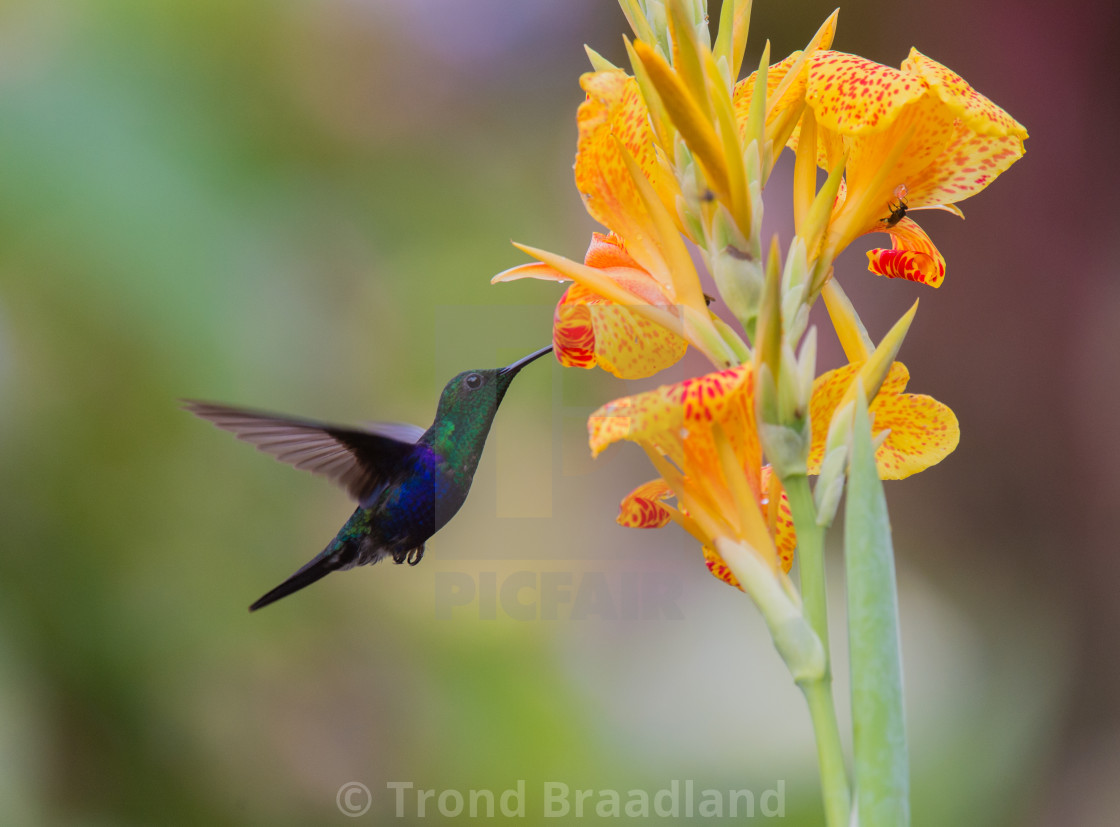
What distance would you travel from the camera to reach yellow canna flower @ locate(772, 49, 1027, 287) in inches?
17.1

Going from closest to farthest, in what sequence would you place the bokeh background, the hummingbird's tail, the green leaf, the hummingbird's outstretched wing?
1. the green leaf
2. the hummingbird's outstretched wing
3. the hummingbird's tail
4. the bokeh background

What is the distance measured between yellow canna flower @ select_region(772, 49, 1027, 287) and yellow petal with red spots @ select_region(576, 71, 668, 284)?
93mm

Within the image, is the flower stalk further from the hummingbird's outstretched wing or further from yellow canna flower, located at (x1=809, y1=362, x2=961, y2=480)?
the hummingbird's outstretched wing

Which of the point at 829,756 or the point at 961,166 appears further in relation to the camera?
the point at 961,166

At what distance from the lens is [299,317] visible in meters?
1.58

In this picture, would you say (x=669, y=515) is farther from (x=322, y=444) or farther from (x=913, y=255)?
(x=322, y=444)

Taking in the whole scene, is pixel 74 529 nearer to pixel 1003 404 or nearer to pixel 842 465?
pixel 842 465

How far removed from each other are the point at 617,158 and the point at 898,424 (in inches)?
9.3

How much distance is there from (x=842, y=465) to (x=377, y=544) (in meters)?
0.63

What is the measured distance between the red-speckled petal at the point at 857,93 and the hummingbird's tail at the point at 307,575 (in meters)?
0.62

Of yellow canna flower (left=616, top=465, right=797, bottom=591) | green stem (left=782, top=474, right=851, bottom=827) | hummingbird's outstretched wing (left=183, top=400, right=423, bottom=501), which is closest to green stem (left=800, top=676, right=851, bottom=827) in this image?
green stem (left=782, top=474, right=851, bottom=827)

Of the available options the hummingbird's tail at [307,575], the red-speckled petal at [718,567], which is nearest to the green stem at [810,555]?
the red-speckled petal at [718,567]

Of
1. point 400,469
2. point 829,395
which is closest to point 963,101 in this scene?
point 829,395

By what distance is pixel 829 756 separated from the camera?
382 mm
